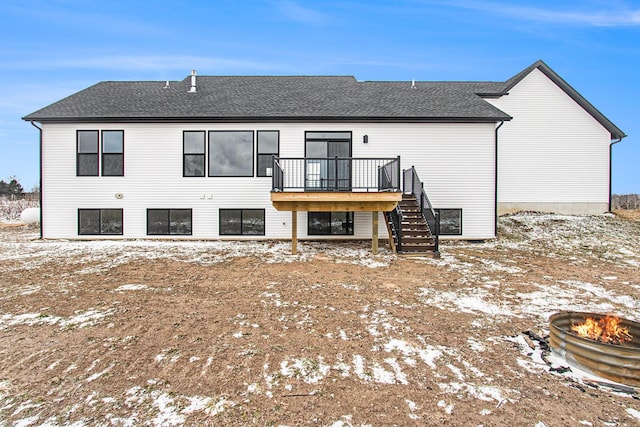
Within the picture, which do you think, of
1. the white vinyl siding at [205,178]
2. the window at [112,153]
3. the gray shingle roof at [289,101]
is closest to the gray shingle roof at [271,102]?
the gray shingle roof at [289,101]

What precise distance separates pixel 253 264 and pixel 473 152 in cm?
909

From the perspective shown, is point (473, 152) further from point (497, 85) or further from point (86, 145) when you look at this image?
point (86, 145)

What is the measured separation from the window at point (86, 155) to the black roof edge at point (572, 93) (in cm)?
1738

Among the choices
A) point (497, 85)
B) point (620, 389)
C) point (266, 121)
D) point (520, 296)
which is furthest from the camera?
point (497, 85)

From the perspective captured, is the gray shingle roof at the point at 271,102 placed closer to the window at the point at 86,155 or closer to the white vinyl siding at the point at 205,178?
the white vinyl siding at the point at 205,178

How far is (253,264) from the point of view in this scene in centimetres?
909

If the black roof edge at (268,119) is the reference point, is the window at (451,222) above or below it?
below

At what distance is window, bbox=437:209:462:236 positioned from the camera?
41.2 feet

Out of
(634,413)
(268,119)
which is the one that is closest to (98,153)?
(268,119)

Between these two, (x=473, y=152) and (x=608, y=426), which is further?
(x=473, y=152)

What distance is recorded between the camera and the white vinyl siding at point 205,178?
12367 millimetres

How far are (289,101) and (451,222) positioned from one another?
26.1 feet

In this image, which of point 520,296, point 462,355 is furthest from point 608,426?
point 520,296

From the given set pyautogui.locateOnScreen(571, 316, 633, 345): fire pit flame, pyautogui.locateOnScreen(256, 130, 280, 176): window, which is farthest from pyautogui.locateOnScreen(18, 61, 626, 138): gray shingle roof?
pyautogui.locateOnScreen(571, 316, 633, 345): fire pit flame
